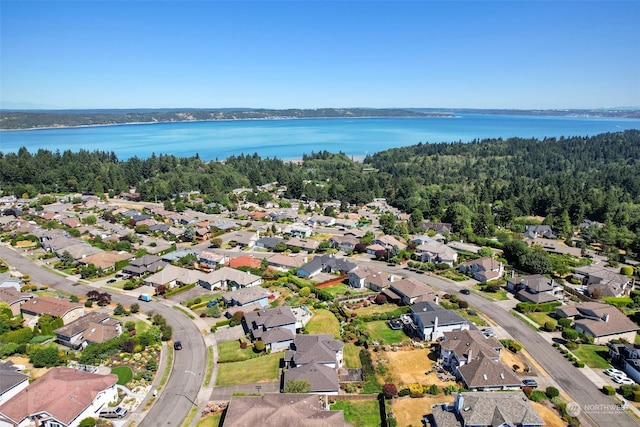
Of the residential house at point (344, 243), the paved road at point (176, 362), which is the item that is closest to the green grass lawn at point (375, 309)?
A: the paved road at point (176, 362)

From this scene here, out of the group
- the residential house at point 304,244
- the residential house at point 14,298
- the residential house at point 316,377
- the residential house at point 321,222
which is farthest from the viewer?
the residential house at point 321,222

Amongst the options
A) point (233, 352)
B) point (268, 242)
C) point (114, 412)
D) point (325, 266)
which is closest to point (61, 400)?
point (114, 412)

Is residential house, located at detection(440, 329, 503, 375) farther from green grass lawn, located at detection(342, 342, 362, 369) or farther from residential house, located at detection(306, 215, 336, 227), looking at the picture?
residential house, located at detection(306, 215, 336, 227)

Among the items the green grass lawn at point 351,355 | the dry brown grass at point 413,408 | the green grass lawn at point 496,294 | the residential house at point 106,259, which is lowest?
the green grass lawn at point 496,294

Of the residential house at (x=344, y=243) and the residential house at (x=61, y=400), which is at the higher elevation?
the residential house at (x=61, y=400)

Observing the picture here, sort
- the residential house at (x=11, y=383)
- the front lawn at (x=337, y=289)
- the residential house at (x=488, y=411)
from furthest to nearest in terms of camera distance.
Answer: the front lawn at (x=337, y=289)
the residential house at (x=11, y=383)
the residential house at (x=488, y=411)

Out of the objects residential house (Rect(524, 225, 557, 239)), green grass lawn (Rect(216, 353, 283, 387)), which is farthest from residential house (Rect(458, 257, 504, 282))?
green grass lawn (Rect(216, 353, 283, 387))
